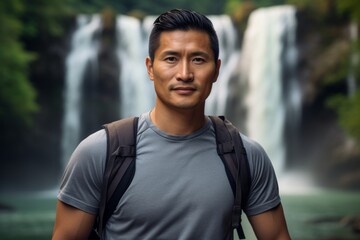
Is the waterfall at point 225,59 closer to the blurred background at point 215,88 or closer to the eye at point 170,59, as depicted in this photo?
the blurred background at point 215,88

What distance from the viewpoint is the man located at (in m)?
2.55

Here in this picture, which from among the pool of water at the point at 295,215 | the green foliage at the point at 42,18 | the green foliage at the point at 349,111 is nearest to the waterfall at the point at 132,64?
the green foliage at the point at 42,18

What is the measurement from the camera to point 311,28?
29.8m

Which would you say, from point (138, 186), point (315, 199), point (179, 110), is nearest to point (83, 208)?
point (138, 186)

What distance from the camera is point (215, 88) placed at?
103 ft

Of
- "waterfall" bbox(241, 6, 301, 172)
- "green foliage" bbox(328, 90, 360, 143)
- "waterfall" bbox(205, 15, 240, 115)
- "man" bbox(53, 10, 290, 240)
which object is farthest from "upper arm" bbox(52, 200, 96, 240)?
"waterfall" bbox(205, 15, 240, 115)

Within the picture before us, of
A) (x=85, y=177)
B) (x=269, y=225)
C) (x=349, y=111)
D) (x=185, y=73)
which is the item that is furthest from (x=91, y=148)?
(x=349, y=111)

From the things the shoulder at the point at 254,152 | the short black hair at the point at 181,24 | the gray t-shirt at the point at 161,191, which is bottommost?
the gray t-shirt at the point at 161,191

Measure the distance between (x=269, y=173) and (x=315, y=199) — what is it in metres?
24.0

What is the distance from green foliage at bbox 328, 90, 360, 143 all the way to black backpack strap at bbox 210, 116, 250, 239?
2014 cm

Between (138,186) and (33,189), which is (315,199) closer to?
(33,189)

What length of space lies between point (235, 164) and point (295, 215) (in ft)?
67.9

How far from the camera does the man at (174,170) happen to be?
255 centimetres

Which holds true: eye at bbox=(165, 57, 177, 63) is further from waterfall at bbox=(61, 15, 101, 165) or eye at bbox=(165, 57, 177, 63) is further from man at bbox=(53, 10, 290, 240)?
waterfall at bbox=(61, 15, 101, 165)
